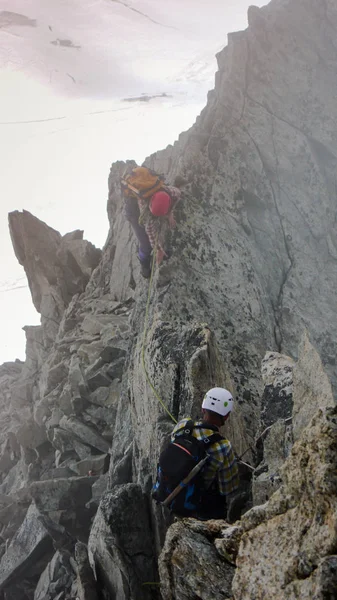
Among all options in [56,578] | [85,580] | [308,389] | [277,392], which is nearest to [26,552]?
[56,578]

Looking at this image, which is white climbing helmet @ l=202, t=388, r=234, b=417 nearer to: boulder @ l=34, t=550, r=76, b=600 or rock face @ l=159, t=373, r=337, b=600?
rock face @ l=159, t=373, r=337, b=600

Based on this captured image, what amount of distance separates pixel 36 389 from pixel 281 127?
78.3 ft

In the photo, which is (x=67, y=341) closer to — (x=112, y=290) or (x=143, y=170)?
(x=112, y=290)

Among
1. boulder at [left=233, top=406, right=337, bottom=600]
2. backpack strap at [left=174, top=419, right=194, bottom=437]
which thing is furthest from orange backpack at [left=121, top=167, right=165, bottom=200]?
boulder at [left=233, top=406, right=337, bottom=600]

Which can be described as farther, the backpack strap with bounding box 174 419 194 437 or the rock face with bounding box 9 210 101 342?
the rock face with bounding box 9 210 101 342

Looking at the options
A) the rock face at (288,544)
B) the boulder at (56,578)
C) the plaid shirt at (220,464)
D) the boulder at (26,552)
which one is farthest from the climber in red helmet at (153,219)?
the boulder at (26,552)

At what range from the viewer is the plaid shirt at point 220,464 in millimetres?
8109

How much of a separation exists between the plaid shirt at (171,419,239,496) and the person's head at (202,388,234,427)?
0.29 m

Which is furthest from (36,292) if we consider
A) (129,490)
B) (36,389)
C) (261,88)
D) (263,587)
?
(263,587)

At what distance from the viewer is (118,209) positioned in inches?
1451

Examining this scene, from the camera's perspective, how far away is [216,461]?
816 centimetres

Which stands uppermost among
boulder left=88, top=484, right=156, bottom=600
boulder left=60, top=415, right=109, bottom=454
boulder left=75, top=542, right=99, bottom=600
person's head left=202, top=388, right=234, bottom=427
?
person's head left=202, top=388, right=234, bottom=427

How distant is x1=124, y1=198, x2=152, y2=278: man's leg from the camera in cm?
1554

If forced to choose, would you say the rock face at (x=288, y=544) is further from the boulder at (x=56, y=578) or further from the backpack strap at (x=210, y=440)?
the boulder at (x=56, y=578)
